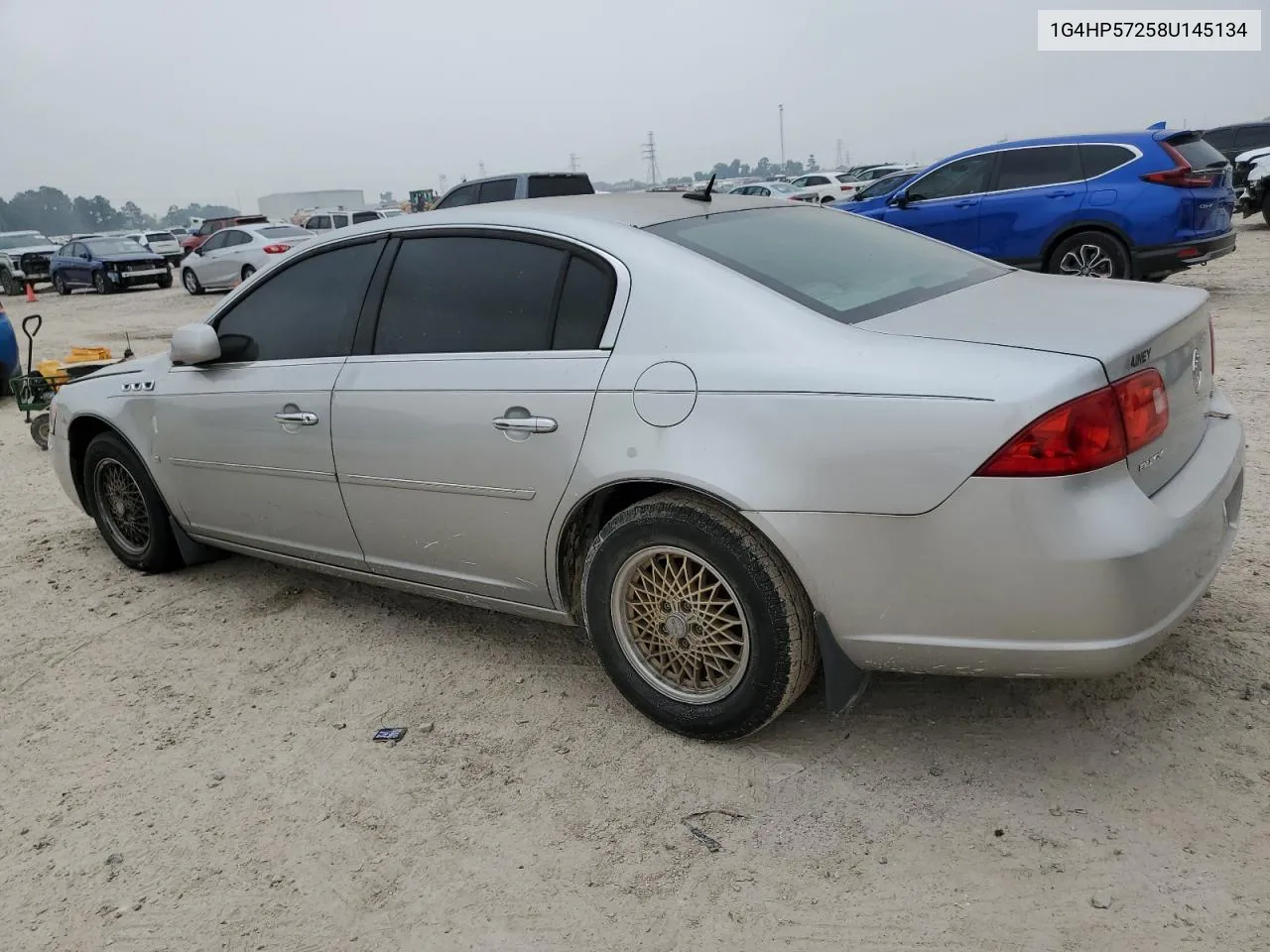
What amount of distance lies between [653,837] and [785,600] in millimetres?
701

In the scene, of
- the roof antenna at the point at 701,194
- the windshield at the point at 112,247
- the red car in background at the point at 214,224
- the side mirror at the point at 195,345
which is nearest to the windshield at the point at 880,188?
the roof antenna at the point at 701,194

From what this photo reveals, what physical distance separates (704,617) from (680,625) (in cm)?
9

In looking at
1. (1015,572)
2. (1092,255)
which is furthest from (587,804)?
(1092,255)

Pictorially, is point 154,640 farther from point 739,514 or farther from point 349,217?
point 349,217

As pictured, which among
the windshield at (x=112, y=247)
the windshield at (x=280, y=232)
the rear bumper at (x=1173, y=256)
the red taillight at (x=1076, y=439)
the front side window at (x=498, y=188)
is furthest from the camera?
the windshield at (x=112, y=247)

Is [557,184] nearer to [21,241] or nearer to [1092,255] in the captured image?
[1092,255]

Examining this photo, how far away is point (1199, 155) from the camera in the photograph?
32.8ft

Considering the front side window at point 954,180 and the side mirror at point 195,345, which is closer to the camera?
the side mirror at point 195,345

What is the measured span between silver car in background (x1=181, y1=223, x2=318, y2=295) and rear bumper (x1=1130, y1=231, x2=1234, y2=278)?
15.6 meters

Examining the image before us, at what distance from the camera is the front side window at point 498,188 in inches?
589

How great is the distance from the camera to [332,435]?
3.67 metres

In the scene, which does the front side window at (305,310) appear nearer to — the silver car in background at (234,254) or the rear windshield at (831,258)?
the rear windshield at (831,258)


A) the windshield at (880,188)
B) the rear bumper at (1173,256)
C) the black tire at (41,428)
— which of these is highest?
the windshield at (880,188)

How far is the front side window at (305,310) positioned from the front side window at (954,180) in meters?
8.79
